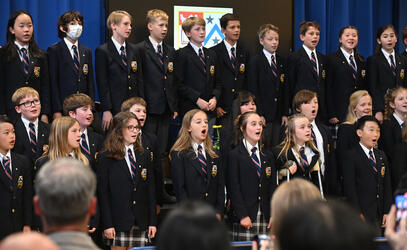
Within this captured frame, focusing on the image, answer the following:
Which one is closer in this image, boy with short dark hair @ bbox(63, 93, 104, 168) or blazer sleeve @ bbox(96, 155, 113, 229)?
blazer sleeve @ bbox(96, 155, 113, 229)

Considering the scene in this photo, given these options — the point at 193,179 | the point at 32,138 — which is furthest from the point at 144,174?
the point at 32,138

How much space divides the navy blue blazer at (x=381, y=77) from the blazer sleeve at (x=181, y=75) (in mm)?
1955

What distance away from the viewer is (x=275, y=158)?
5.16 m

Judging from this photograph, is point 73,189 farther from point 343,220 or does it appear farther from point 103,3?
point 103,3

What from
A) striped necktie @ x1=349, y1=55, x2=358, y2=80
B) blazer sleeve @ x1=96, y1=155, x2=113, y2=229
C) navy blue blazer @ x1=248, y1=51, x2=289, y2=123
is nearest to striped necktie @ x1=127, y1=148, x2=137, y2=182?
blazer sleeve @ x1=96, y1=155, x2=113, y2=229

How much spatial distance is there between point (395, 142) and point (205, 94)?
1884mm

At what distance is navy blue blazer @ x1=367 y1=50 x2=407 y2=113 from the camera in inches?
249

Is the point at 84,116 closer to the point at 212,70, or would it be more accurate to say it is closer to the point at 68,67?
the point at 68,67

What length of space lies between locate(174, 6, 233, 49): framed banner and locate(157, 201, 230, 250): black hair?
5.22 meters

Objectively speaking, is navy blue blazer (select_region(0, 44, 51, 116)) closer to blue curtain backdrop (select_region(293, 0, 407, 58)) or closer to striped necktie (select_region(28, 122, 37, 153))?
→ striped necktie (select_region(28, 122, 37, 153))

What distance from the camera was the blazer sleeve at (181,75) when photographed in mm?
5777

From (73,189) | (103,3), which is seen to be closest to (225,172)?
(103,3)

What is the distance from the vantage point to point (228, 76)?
6109 mm

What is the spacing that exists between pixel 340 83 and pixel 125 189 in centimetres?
279
